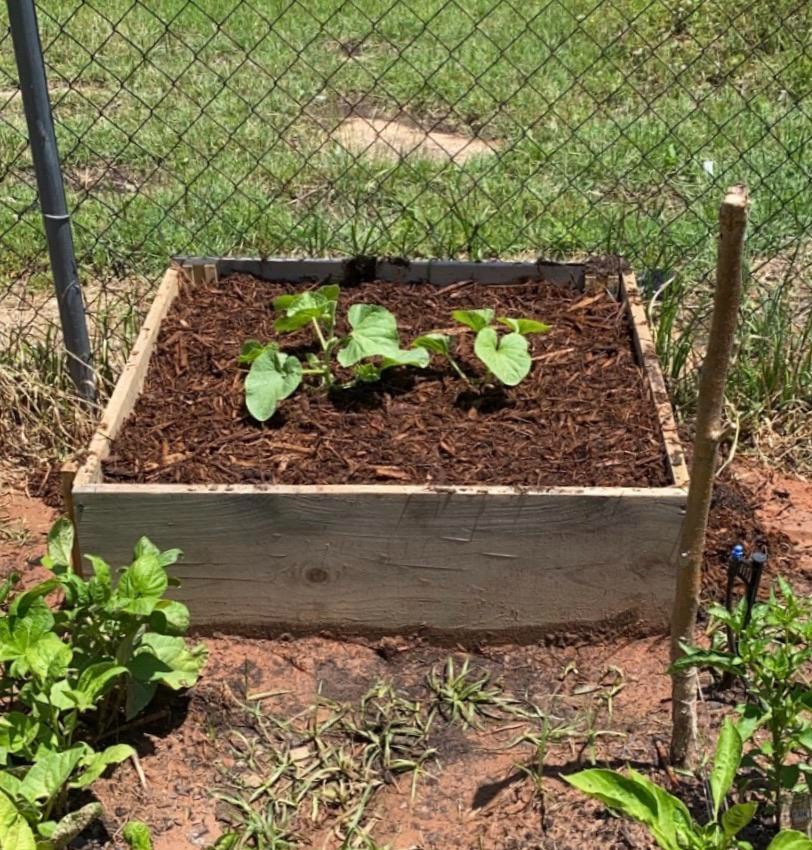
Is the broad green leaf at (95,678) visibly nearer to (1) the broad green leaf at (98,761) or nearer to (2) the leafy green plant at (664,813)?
(1) the broad green leaf at (98,761)

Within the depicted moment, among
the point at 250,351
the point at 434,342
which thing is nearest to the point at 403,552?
the point at 434,342

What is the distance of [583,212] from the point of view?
190 inches

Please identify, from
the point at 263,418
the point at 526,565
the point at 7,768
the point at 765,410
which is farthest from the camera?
the point at 765,410

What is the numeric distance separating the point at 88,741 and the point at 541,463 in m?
1.24

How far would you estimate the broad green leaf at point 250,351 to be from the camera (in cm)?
312

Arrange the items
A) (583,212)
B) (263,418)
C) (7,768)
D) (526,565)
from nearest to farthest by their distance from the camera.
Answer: (7,768) < (526,565) < (263,418) < (583,212)

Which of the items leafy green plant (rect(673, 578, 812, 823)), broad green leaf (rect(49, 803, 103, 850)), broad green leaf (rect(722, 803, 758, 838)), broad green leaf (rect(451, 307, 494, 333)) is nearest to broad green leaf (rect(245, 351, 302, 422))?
broad green leaf (rect(451, 307, 494, 333))

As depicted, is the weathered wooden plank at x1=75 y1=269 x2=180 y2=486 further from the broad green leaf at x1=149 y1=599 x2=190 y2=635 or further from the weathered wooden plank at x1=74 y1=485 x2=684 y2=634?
the broad green leaf at x1=149 y1=599 x2=190 y2=635

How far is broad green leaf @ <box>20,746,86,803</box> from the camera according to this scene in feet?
7.25

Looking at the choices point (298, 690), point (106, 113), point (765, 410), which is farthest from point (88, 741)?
point (106, 113)

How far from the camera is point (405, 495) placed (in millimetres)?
2643

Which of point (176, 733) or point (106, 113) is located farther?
point (106, 113)

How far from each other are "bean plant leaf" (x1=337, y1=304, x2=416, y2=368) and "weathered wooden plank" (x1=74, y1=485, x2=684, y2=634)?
20.7 inches

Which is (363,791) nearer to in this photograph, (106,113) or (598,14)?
(106,113)
